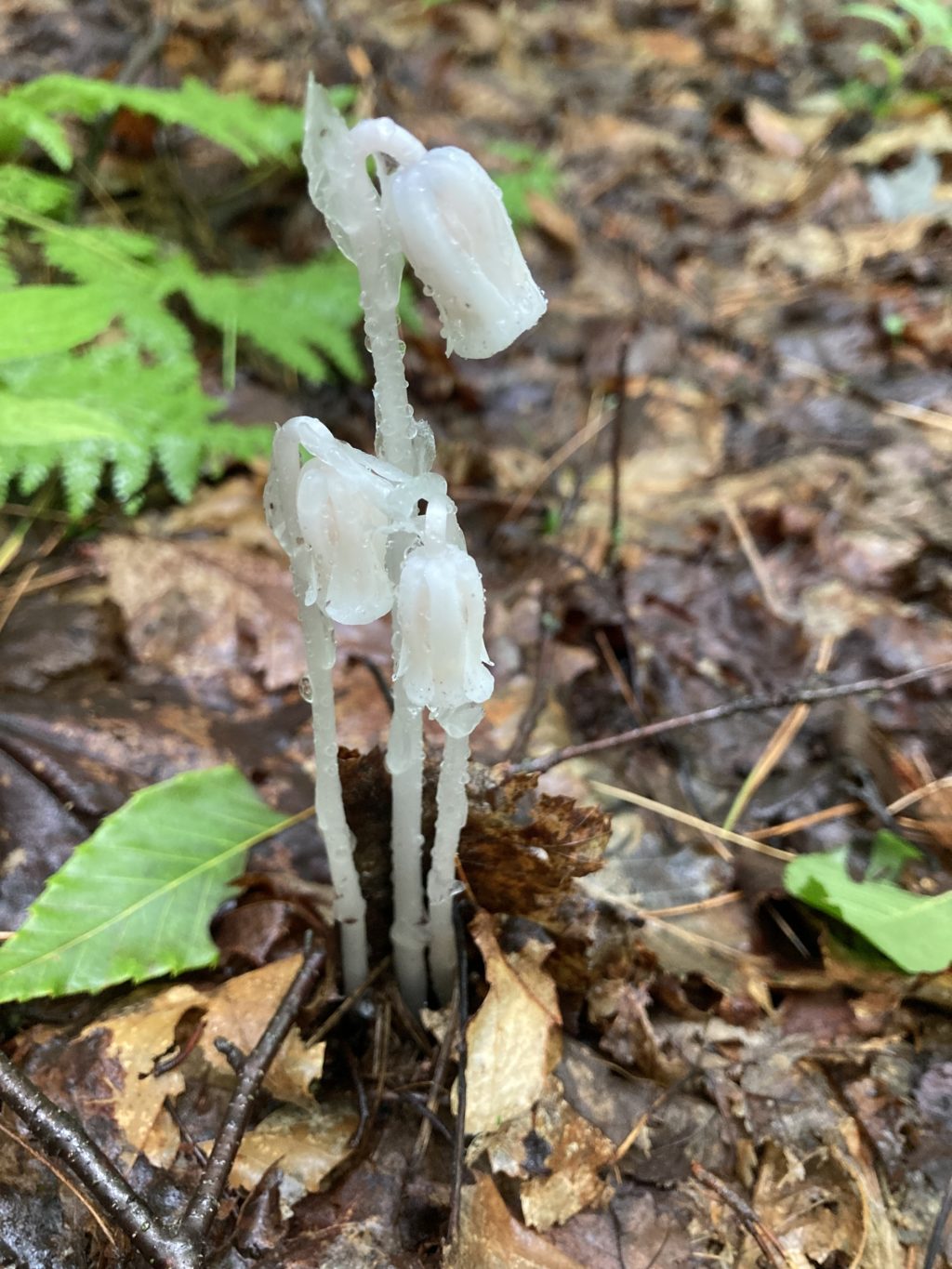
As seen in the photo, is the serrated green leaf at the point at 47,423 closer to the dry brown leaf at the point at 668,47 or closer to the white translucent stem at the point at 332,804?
the white translucent stem at the point at 332,804

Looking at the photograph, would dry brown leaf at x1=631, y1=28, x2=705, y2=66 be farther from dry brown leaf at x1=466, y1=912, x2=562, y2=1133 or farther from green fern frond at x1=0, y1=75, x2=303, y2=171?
dry brown leaf at x1=466, y1=912, x2=562, y2=1133

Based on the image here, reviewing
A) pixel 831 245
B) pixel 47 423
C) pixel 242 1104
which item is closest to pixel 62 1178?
pixel 242 1104

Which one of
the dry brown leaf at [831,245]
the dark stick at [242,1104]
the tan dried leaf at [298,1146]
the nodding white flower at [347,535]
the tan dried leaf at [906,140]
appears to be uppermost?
the nodding white flower at [347,535]

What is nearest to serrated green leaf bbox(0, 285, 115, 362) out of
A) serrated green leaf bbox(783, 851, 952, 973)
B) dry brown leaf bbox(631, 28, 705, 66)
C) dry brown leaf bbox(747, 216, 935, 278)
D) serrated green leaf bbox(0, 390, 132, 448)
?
serrated green leaf bbox(0, 390, 132, 448)

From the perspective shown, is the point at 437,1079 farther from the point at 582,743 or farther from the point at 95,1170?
the point at 582,743

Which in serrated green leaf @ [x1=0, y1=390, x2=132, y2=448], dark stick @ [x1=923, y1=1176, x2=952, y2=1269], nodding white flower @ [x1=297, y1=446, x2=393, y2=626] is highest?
nodding white flower @ [x1=297, y1=446, x2=393, y2=626]

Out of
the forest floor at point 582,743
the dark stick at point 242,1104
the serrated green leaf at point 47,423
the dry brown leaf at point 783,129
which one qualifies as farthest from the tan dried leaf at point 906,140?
the dark stick at point 242,1104
